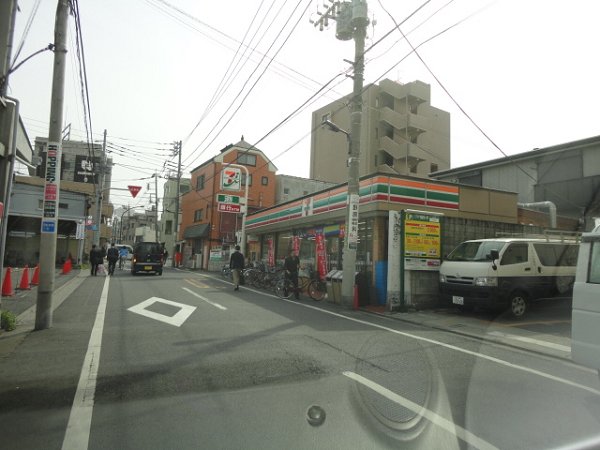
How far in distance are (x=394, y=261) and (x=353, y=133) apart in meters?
4.29

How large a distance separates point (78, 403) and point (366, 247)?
36.9 ft

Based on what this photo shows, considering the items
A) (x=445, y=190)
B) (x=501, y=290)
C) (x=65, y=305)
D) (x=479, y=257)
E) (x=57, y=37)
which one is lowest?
(x=65, y=305)

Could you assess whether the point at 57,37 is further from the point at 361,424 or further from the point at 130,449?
the point at 361,424

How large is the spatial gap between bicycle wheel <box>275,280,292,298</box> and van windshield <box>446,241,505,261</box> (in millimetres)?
5657

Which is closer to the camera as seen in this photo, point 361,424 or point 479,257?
point 361,424

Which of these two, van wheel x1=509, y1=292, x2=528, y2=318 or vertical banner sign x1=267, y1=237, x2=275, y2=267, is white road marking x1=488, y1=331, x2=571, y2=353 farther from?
vertical banner sign x1=267, y1=237, x2=275, y2=267

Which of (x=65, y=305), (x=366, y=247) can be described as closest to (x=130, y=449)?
(x=65, y=305)

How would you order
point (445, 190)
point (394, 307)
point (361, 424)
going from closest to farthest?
point (361, 424) < point (394, 307) < point (445, 190)

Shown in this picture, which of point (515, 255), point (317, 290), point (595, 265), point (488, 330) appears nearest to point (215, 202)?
point (317, 290)

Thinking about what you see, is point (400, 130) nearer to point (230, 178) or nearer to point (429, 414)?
point (230, 178)

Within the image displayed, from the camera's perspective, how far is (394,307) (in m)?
11.9

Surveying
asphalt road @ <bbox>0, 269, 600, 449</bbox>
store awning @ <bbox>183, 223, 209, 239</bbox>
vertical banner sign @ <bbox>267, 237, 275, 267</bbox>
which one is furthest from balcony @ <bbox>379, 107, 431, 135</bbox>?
asphalt road @ <bbox>0, 269, 600, 449</bbox>

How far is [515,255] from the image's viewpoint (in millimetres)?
10492

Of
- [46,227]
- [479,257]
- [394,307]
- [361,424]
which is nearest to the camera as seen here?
[361,424]
